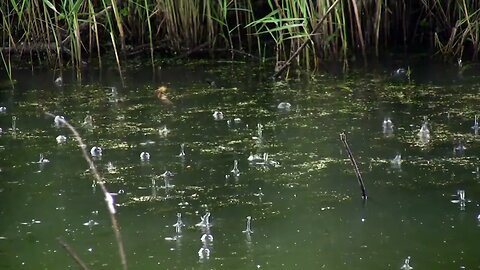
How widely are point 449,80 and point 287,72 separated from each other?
889 mm

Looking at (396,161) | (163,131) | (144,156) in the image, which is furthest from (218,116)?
(396,161)

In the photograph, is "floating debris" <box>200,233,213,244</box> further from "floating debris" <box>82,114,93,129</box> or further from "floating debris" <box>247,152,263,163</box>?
"floating debris" <box>82,114,93,129</box>

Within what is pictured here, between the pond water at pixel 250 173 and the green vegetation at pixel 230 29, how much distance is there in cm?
29

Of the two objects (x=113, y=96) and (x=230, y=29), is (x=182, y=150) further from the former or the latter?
(x=230, y=29)

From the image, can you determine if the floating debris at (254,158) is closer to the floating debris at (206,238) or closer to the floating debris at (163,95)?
the floating debris at (206,238)

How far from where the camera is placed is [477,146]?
4.15 m

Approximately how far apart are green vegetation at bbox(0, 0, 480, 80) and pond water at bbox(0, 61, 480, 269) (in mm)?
289

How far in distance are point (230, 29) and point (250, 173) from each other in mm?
2933

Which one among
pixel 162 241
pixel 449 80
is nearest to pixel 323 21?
pixel 449 80

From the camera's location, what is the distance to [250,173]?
12.8ft

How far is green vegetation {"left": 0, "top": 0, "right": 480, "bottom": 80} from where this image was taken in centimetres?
580

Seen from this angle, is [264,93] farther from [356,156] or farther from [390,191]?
[390,191]

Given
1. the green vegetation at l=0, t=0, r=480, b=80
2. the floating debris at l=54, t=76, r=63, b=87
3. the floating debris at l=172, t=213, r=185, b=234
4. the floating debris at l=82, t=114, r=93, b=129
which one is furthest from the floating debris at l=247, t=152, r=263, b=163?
the floating debris at l=54, t=76, r=63, b=87

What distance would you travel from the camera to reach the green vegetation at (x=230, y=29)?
5805mm
